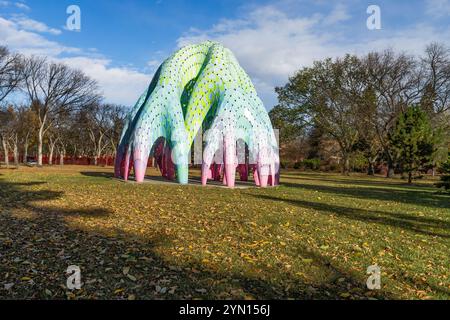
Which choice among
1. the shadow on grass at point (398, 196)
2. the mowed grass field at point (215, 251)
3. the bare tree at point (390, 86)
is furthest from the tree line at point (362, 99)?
the mowed grass field at point (215, 251)

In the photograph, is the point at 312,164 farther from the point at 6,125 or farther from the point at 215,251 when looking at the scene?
the point at 215,251

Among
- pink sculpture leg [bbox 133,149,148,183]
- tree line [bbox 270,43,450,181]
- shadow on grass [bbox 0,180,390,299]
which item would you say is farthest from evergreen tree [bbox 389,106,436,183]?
shadow on grass [bbox 0,180,390,299]

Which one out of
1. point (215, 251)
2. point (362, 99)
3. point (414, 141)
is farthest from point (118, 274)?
point (362, 99)

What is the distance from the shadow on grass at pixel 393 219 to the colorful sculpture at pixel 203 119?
6282 millimetres

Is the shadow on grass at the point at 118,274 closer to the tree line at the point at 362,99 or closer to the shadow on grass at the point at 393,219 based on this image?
the shadow on grass at the point at 393,219

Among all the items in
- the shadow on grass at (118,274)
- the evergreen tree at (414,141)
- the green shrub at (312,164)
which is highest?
the evergreen tree at (414,141)

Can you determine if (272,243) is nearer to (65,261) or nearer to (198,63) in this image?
(65,261)

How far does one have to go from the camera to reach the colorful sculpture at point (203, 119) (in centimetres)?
1766

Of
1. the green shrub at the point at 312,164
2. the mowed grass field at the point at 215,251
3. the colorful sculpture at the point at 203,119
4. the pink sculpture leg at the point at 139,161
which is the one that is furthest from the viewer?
the green shrub at the point at 312,164

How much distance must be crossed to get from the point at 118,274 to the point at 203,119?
14739mm

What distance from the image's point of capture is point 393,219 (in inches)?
402

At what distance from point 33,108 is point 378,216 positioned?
145 feet

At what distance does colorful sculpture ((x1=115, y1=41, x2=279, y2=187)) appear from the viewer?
17656mm

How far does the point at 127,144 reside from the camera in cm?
1989
